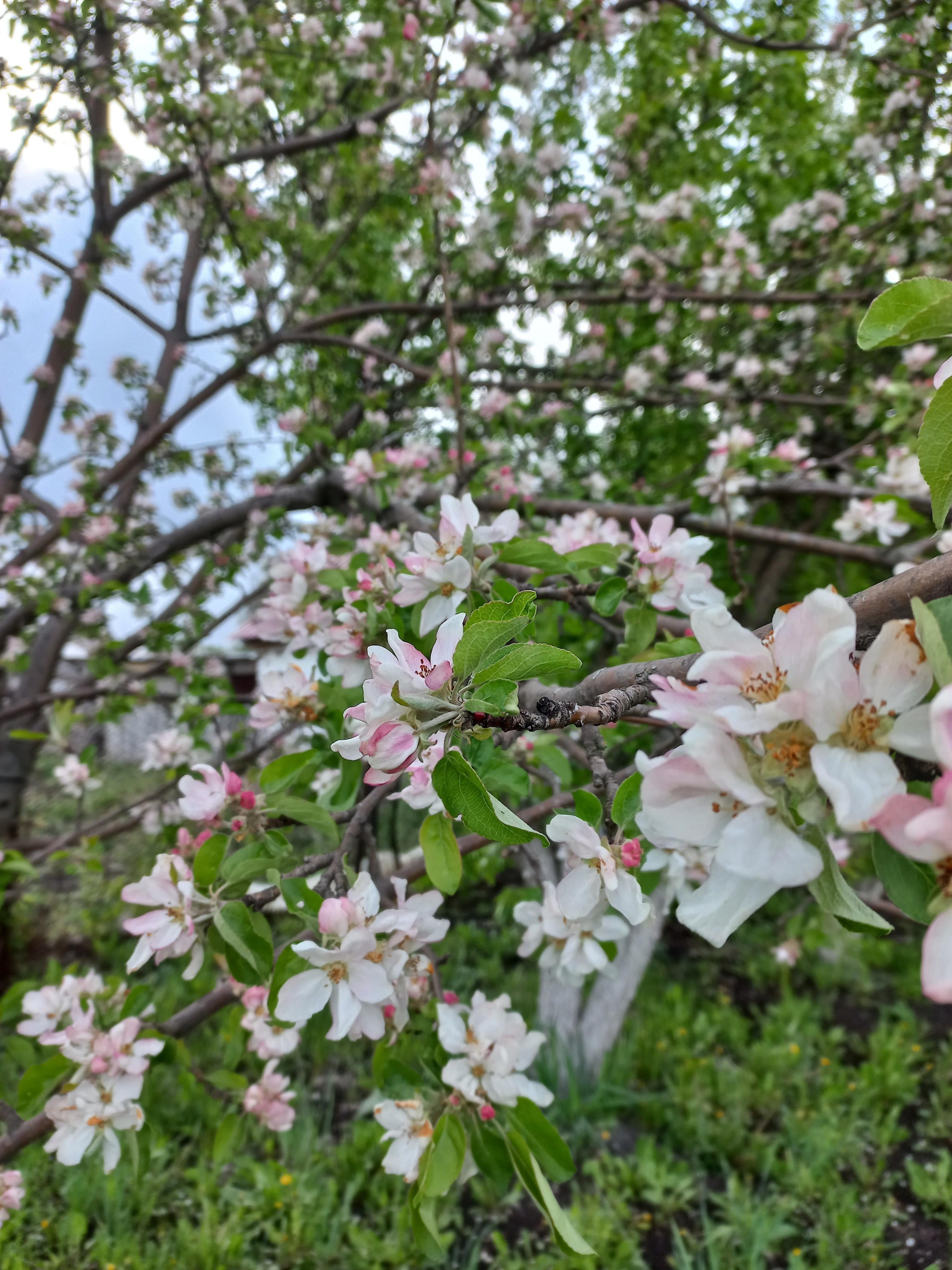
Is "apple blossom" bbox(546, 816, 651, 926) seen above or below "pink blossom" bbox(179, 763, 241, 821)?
below

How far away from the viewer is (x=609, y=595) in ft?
3.48

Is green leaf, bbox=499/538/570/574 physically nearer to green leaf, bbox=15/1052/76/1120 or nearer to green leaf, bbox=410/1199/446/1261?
green leaf, bbox=410/1199/446/1261

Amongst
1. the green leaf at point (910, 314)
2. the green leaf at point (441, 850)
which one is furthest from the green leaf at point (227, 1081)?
the green leaf at point (910, 314)

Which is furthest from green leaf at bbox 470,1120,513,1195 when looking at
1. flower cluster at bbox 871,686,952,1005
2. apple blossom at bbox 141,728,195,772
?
apple blossom at bbox 141,728,195,772

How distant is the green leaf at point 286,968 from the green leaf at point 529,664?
0.50 meters

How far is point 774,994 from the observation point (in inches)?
158

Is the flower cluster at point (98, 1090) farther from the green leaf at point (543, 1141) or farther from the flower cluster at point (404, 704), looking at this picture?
the flower cluster at point (404, 704)

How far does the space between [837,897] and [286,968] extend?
659 mm

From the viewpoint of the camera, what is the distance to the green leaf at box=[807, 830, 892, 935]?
0.45 m

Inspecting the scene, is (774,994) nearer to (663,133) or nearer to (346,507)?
(346,507)

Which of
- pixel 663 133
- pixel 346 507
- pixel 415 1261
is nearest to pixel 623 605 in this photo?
pixel 346 507

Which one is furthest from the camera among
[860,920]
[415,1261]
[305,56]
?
[305,56]

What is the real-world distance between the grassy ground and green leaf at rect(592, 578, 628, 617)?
35.9 inches

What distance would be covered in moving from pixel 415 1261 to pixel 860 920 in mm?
2359
